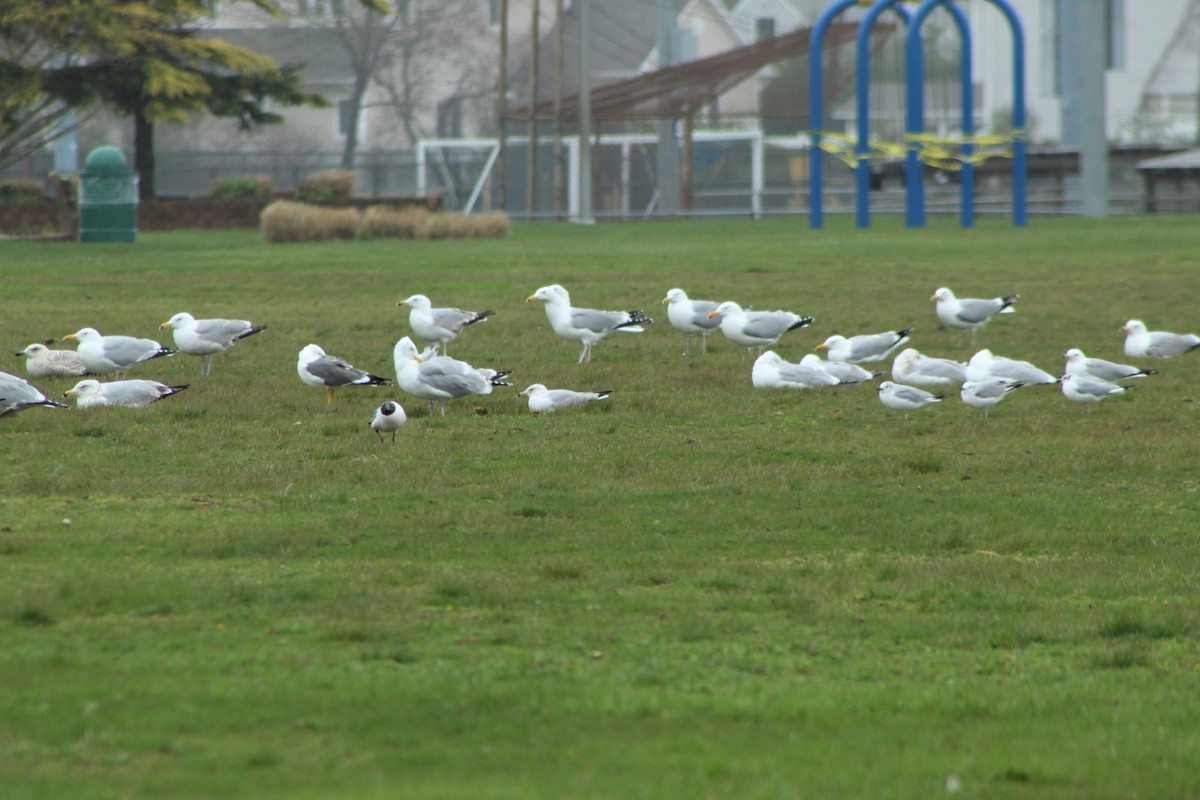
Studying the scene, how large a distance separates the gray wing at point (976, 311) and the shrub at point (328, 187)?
29314 millimetres

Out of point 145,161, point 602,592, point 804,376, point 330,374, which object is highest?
point 145,161

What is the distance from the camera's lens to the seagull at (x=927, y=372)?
12.9 metres

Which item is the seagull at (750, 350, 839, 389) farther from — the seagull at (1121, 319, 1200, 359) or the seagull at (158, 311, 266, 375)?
the seagull at (158, 311, 266, 375)

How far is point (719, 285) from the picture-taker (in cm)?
2292

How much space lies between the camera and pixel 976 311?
1662 centimetres

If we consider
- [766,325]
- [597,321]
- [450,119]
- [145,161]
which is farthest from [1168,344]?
[450,119]

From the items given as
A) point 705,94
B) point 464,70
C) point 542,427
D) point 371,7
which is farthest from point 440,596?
point 464,70

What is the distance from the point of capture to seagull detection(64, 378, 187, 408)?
11484 millimetres

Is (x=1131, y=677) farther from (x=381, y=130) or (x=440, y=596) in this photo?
(x=381, y=130)

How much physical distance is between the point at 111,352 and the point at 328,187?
33107 millimetres

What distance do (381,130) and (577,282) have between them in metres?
62.7

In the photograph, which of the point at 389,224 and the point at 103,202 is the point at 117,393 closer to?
the point at 103,202

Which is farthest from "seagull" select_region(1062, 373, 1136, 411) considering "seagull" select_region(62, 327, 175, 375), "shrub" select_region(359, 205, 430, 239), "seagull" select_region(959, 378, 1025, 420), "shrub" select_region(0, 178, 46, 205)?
"shrub" select_region(0, 178, 46, 205)

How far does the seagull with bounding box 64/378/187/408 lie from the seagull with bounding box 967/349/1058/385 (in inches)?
234
